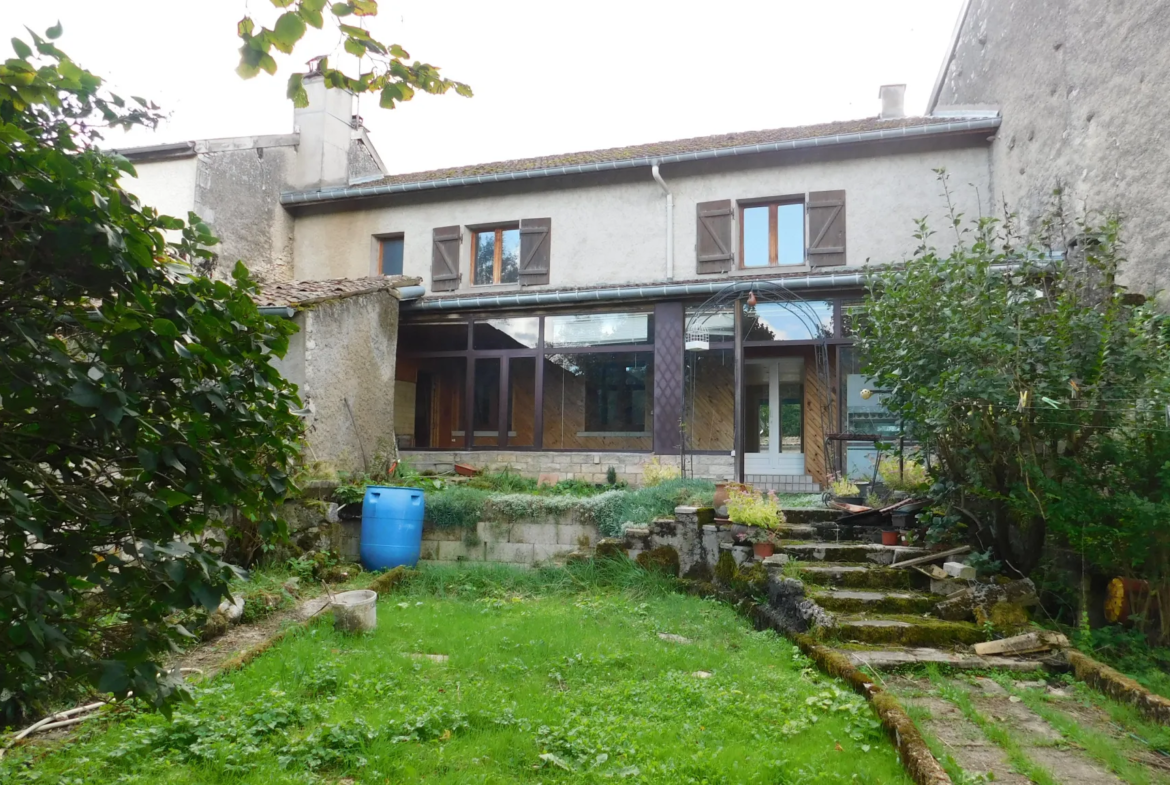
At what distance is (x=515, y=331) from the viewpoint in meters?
12.7

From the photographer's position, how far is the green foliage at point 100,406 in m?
1.67

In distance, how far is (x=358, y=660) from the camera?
485 cm

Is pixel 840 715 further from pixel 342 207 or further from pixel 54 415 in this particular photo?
pixel 342 207

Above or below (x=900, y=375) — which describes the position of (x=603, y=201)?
above

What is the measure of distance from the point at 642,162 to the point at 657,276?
1848 millimetres

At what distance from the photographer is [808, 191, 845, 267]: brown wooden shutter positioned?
1182 centimetres

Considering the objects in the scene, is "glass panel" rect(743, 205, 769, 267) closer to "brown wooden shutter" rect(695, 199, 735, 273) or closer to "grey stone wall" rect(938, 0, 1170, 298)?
"brown wooden shutter" rect(695, 199, 735, 273)

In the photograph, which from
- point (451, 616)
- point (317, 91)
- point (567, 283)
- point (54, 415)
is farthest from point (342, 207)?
point (54, 415)

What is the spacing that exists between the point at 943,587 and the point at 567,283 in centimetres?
846

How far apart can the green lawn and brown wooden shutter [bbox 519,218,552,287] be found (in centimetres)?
824

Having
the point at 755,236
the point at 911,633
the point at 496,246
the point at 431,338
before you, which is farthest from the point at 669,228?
the point at 911,633

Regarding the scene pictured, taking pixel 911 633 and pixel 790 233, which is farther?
pixel 790 233

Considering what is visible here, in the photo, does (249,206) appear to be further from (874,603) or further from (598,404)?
(874,603)

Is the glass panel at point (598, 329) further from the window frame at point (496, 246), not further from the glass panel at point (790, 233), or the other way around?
the glass panel at point (790, 233)
